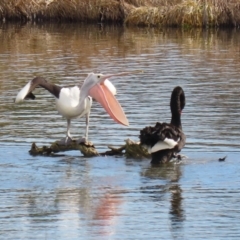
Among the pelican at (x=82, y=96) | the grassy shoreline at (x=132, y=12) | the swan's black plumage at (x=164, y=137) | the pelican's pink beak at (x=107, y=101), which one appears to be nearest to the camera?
the swan's black plumage at (x=164, y=137)

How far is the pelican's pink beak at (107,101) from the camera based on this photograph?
11.6 m

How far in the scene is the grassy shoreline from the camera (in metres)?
32.7

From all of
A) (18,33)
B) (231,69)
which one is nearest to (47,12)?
(18,33)

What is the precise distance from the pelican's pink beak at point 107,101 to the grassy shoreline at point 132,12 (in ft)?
68.2

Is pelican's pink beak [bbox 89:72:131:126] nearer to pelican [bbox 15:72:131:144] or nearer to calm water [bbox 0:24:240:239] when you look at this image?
pelican [bbox 15:72:131:144]

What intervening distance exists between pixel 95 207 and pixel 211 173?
1862 millimetres

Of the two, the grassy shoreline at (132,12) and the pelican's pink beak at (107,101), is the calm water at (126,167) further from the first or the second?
the grassy shoreline at (132,12)

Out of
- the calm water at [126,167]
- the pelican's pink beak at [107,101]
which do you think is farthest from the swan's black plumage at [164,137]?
the pelican's pink beak at [107,101]

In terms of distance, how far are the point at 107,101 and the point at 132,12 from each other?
2375 cm

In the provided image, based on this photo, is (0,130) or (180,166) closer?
(180,166)

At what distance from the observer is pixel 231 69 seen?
66.8 feet

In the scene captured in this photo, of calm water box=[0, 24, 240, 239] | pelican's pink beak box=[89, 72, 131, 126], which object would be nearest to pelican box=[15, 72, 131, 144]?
pelican's pink beak box=[89, 72, 131, 126]

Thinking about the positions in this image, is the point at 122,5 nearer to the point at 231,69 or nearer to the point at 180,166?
the point at 231,69

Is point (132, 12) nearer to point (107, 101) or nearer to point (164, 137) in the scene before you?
point (107, 101)
